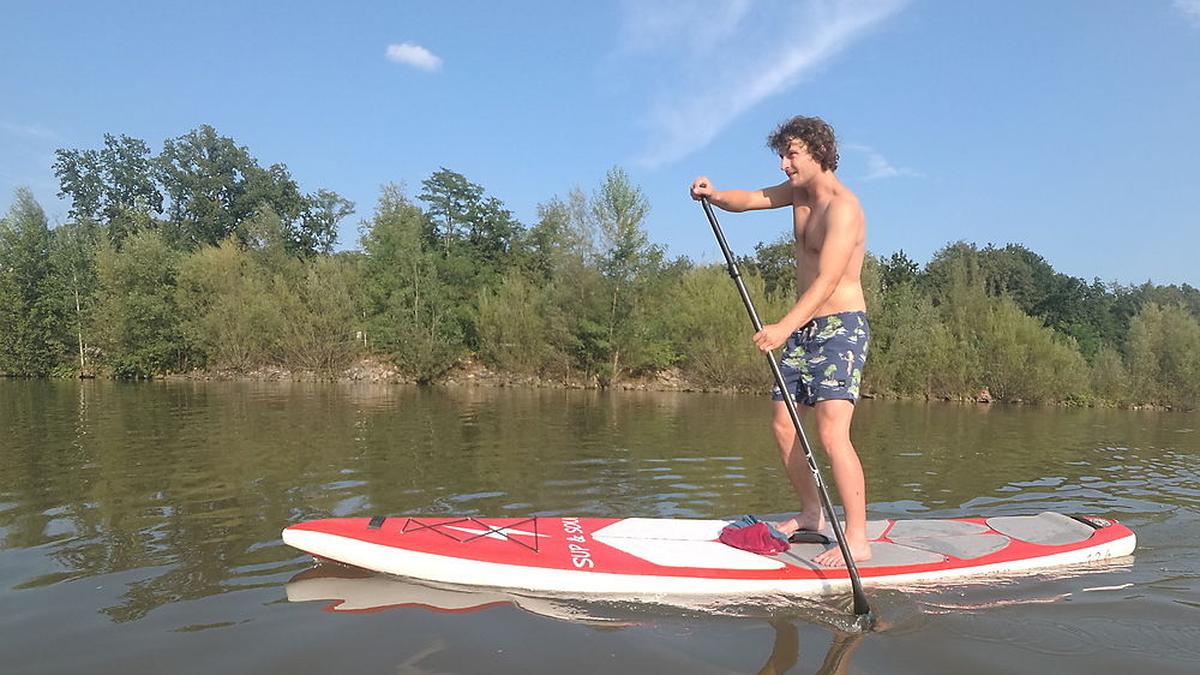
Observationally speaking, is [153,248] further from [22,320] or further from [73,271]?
[22,320]

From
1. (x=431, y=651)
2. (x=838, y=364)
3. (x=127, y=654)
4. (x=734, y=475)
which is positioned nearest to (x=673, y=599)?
(x=431, y=651)

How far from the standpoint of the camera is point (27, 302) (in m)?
36.5

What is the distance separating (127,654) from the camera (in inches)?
121

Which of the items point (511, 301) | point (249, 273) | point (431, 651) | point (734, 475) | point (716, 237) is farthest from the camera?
point (249, 273)

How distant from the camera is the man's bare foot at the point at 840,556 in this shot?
4180mm

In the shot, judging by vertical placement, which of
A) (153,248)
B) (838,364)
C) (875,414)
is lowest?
(875,414)

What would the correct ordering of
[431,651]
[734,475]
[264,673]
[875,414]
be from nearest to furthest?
[264,673]
[431,651]
[734,475]
[875,414]

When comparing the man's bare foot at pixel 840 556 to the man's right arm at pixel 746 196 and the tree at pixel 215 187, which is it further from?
the tree at pixel 215 187

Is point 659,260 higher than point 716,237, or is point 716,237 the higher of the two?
point 659,260

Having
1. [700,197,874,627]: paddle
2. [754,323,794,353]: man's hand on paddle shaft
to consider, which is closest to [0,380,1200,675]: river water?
[700,197,874,627]: paddle

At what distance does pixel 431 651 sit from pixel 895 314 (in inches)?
1306

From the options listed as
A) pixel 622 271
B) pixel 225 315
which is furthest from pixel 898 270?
pixel 225 315

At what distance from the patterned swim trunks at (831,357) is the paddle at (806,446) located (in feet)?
0.68

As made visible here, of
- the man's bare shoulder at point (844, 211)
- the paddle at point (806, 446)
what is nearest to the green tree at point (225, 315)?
the paddle at point (806, 446)
